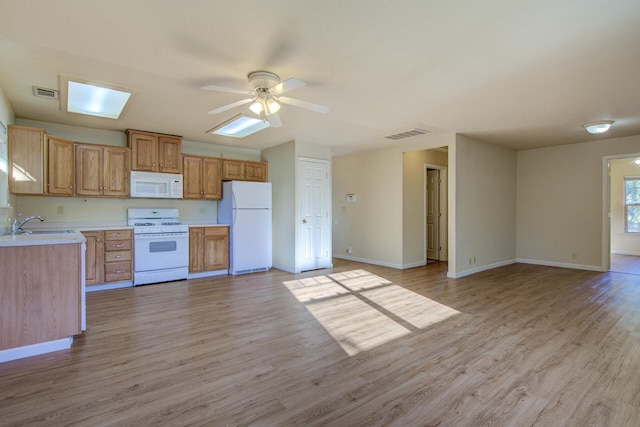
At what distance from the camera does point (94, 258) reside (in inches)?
176

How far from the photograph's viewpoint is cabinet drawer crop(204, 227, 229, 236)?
5.50m

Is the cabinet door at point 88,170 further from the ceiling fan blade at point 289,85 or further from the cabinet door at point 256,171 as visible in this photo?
the ceiling fan blade at point 289,85

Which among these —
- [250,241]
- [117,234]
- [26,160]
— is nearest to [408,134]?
[250,241]

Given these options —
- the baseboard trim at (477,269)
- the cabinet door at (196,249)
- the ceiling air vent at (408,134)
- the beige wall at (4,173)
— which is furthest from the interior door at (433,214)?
the beige wall at (4,173)

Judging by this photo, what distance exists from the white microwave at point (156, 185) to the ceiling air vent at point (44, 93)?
1601 mm

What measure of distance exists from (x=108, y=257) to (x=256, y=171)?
288cm

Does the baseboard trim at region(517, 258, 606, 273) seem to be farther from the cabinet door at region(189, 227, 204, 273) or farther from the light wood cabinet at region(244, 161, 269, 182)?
the cabinet door at region(189, 227, 204, 273)

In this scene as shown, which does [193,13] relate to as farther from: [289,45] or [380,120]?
[380,120]

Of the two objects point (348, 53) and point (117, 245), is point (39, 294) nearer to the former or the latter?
point (117, 245)

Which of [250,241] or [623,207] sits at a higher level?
[623,207]

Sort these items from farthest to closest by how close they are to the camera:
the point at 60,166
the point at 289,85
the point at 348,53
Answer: the point at 60,166 → the point at 289,85 → the point at 348,53

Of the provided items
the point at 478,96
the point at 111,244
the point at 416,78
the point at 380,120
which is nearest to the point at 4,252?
the point at 111,244

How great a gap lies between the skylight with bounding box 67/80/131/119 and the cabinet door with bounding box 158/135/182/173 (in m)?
0.91

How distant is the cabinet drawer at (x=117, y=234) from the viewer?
4.59 meters
